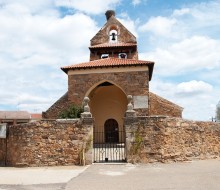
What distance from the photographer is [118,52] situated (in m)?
26.8

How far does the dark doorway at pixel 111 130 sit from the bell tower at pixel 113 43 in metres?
6.90

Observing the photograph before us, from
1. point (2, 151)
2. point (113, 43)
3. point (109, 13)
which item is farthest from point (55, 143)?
point (109, 13)

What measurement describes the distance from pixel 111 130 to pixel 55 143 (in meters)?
10.8

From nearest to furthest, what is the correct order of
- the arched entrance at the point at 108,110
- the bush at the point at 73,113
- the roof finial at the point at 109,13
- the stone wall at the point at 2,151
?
the stone wall at the point at 2,151 < the bush at the point at 73,113 < the arched entrance at the point at 108,110 < the roof finial at the point at 109,13

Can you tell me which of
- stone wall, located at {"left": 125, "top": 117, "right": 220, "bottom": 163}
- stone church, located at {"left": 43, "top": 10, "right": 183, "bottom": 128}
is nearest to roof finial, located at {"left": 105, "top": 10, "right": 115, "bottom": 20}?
stone church, located at {"left": 43, "top": 10, "right": 183, "bottom": 128}

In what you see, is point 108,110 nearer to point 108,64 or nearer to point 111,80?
point 111,80

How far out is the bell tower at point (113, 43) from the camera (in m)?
26.5

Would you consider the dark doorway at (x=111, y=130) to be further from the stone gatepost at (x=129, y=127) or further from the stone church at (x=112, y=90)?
the stone gatepost at (x=129, y=127)

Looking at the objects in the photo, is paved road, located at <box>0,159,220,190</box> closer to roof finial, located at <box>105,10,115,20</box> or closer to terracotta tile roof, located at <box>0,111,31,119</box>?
roof finial, located at <box>105,10,115,20</box>

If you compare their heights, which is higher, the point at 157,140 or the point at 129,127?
the point at 129,127

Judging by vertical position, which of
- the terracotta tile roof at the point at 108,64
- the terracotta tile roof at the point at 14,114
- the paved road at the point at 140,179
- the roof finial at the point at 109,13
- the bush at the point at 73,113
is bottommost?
the paved road at the point at 140,179

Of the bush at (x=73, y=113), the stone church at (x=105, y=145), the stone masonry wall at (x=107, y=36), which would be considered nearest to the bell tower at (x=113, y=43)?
the stone masonry wall at (x=107, y=36)

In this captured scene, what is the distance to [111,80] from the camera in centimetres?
2005

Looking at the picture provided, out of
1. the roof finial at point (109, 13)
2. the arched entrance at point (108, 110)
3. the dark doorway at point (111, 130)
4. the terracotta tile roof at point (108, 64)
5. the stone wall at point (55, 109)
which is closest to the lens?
the terracotta tile roof at point (108, 64)
